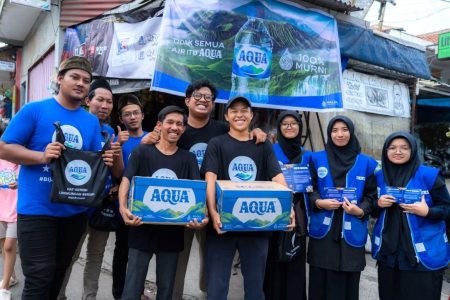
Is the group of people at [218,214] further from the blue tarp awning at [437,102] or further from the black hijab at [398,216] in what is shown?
the blue tarp awning at [437,102]

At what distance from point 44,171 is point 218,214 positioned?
3.71ft

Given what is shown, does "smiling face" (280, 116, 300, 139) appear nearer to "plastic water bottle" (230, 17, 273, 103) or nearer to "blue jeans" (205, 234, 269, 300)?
"blue jeans" (205, 234, 269, 300)

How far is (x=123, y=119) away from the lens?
3.33 m

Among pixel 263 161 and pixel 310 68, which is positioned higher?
pixel 310 68

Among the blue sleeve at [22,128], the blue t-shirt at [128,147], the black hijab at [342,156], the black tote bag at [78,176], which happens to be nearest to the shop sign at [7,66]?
the blue t-shirt at [128,147]

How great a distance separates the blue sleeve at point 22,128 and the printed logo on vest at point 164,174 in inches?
32.0

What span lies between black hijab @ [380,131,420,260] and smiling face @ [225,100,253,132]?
42.0 inches

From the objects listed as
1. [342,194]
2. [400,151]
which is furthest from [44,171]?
[400,151]

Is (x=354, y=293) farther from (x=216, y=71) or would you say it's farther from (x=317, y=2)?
(x=317, y=2)

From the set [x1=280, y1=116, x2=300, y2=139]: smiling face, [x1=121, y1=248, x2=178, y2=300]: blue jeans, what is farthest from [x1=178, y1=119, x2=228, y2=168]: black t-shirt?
[x1=121, y1=248, x2=178, y2=300]: blue jeans

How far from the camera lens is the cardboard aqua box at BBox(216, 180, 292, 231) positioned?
2.38 metres

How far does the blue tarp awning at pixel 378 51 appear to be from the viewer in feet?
17.6

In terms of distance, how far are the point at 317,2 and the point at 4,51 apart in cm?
1038

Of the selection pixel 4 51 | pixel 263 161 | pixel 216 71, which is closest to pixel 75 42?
pixel 216 71
